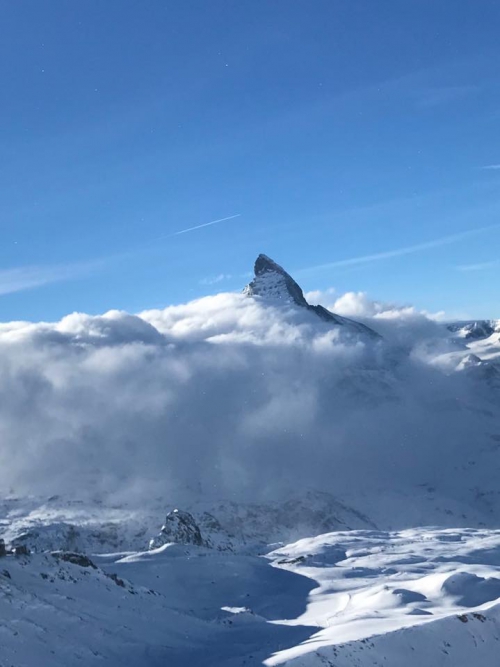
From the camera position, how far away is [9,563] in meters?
45.5

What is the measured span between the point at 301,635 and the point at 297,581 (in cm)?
3026

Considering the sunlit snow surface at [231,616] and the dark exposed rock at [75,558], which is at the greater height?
the dark exposed rock at [75,558]

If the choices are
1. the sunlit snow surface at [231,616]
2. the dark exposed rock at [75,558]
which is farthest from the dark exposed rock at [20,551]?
the dark exposed rock at [75,558]

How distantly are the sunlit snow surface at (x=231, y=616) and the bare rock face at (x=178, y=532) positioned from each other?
50.4 metres

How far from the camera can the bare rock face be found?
128m

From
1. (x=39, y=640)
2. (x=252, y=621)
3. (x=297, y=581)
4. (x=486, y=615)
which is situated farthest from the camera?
(x=297, y=581)

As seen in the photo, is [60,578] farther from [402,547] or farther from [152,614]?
[402,547]

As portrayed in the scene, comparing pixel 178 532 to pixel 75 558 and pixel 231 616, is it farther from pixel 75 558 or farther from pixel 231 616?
pixel 231 616

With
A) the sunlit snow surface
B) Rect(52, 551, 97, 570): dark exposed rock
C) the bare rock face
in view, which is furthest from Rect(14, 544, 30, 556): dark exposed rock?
the bare rock face

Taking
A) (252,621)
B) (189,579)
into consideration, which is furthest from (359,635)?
(189,579)

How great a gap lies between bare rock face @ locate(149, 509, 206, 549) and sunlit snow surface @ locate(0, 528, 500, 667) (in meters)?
50.4

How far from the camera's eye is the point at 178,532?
13112 centimetres

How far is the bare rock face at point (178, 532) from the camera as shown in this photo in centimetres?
12761

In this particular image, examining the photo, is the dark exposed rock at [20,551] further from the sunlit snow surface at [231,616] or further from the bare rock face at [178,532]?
the bare rock face at [178,532]
